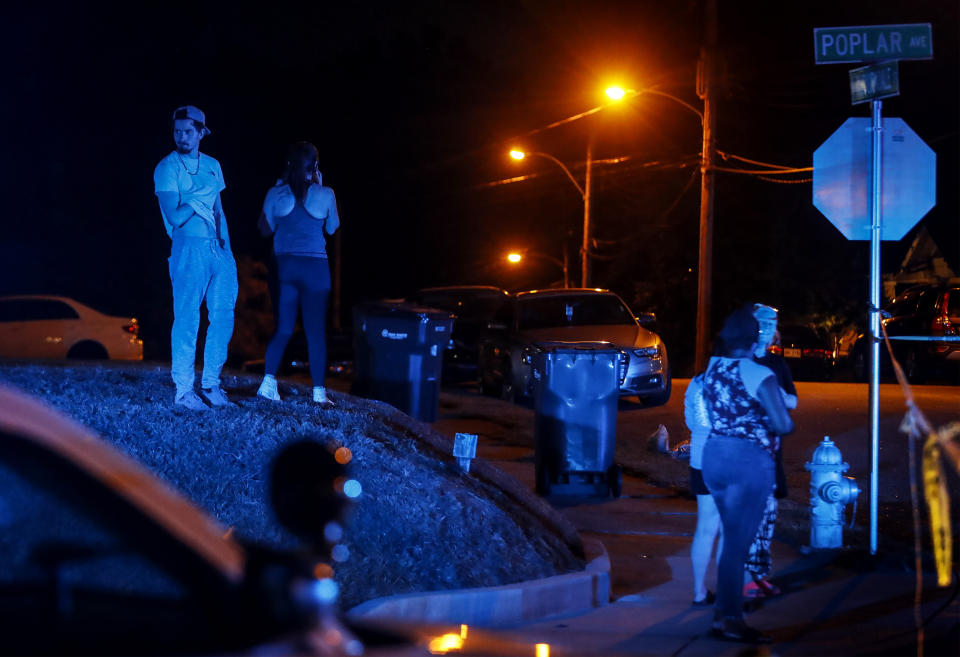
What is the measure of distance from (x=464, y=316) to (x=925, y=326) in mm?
8196

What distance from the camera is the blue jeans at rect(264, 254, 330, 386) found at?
28.2 ft

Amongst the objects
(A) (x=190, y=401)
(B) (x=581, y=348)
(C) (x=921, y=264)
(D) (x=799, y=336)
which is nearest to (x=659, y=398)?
(B) (x=581, y=348)

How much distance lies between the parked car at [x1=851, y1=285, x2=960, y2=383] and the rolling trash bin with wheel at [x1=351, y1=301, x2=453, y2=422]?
843 centimetres

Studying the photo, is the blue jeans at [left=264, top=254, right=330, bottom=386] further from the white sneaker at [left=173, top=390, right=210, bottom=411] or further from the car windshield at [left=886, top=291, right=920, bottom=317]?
the car windshield at [left=886, top=291, right=920, bottom=317]

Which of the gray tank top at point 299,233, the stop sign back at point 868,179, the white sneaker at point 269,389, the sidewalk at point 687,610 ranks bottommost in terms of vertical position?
the sidewalk at point 687,610

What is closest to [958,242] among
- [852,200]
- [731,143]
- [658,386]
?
[731,143]

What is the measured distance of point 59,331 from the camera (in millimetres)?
18516

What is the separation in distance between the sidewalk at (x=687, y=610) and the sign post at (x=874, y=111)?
0.57 metres

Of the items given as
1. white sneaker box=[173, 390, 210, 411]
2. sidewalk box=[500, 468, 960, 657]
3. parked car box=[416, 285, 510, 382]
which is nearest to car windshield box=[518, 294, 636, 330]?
parked car box=[416, 285, 510, 382]

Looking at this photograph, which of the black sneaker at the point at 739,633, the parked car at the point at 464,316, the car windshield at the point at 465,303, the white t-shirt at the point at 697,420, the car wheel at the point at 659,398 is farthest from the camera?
the car windshield at the point at 465,303

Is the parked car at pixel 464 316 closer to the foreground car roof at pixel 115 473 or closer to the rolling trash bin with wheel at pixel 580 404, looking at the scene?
the rolling trash bin with wheel at pixel 580 404

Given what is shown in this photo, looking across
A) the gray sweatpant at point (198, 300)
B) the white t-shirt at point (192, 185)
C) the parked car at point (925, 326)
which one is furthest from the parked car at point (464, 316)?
the white t-shirt at point (192, 185)

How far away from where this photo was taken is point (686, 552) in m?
7.96

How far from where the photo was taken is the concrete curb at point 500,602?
578 centimetres
